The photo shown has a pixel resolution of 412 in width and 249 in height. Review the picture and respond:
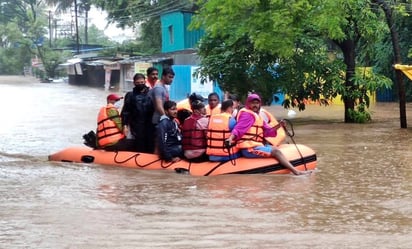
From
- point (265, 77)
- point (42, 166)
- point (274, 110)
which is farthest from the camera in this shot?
point (274, 110)

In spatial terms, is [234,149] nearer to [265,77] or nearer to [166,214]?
[166,214]

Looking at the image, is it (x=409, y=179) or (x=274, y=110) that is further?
(x=274, y=110)

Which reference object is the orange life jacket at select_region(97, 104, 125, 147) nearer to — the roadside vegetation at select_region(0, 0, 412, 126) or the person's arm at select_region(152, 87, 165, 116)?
the person's arm at select_region(152, 87, 165, 116)

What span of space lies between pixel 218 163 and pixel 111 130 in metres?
2.08

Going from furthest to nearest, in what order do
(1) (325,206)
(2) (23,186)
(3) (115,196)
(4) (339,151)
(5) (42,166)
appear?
(4) (339,151), (5) (42,166), (2) (23,186), (3) (115,196), (1) (325,206)

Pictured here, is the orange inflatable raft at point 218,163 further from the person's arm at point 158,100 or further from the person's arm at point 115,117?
the person's arm at point 158,100

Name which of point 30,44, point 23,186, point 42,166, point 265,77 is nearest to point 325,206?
point 23,186

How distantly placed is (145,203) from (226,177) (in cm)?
212

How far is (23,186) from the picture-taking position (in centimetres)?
1014

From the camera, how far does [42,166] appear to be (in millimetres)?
12211

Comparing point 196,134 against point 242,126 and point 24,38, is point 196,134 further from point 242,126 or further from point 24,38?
point 24,38

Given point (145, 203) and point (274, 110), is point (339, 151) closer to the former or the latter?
point (145, 203)

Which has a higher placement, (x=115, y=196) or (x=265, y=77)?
(x=265, y=77)

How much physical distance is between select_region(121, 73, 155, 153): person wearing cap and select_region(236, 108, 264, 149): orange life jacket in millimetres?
1643
